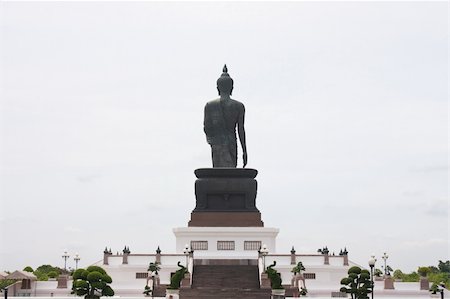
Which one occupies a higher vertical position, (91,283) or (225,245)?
(225,245)

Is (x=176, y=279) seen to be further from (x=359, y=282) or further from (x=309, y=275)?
(x=309, y=275)

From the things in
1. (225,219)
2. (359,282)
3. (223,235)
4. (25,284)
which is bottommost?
(25,284)

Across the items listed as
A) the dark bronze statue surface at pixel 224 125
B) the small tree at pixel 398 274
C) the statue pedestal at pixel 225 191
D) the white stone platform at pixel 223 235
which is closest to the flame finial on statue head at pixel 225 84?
the dark bronze statue surface at pixel 224 125

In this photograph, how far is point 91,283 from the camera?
31.0m

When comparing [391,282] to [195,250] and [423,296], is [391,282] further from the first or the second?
[195,250]

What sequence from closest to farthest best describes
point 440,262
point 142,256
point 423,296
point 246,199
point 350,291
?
point 350,291 → point 423,296 → point 142,256 → point 246,199 → point 440,262

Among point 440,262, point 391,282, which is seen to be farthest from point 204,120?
point 440,262

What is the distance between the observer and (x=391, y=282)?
41344mm

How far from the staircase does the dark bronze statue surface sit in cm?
1054

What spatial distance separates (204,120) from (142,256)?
10.6 metres

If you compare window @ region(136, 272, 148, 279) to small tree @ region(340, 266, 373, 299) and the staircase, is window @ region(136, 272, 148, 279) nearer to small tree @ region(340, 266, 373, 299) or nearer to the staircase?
the staircase

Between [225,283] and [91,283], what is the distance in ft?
27.2

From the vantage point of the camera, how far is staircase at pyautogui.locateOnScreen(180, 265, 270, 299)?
35125mm

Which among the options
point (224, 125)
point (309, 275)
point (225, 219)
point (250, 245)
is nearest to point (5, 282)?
point (225, 219)
